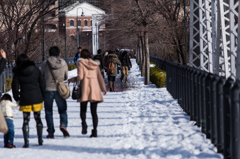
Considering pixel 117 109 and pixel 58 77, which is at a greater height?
pixel 58 77

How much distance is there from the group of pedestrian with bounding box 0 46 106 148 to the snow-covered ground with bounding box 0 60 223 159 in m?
0.32

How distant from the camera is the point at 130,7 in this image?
21516mm

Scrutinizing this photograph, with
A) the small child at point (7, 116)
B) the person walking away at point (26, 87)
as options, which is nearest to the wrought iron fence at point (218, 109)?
the person walking away at point (26, 87)

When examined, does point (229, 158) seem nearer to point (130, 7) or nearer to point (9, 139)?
point (9, 139)

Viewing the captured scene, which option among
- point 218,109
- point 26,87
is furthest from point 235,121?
point 26,87

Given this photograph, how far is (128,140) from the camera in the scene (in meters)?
7.81

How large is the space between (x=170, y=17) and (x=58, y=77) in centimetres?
1470

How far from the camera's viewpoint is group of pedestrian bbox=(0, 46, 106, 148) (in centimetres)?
743

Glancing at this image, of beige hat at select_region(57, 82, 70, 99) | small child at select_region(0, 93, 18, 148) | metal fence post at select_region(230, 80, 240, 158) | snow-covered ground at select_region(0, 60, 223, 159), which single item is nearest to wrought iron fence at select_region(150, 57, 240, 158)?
metal fence post at select_region(230, 80, 240, 158)

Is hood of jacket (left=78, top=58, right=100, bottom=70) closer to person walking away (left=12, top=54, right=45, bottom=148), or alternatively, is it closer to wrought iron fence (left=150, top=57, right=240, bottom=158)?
person walking away (left=12, top=54, right=45, bottom=148)

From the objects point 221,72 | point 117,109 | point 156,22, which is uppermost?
point 156,22

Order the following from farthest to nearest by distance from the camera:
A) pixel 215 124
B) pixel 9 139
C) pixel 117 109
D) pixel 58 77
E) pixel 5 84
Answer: pixel 5 84
pixel 117 109
pixel 58 77
pixel 9 139
pixel 215 124

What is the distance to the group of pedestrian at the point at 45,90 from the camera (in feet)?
24.4

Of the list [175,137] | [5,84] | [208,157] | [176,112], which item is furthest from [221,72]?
[5,84]
